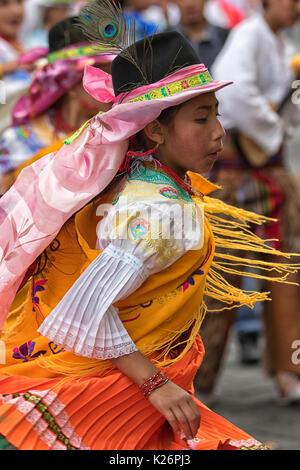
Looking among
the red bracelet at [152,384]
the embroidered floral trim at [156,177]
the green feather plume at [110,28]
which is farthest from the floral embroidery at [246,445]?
the green feather plume at [110,28]

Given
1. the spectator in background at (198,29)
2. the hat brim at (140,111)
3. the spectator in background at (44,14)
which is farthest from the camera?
the spectator in background at (44,14)

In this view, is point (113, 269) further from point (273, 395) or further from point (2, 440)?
point (273, 395)

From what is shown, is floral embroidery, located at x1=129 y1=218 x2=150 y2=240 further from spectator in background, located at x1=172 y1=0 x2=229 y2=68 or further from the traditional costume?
spectator in background, located at x1=172 y1=0 x2=229 y2=68

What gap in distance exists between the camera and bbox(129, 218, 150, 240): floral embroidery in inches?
88.8

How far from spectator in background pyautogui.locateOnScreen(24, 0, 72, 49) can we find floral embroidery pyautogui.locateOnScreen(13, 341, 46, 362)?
4837mm

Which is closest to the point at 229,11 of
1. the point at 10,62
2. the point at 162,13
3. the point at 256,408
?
the point at 162,13

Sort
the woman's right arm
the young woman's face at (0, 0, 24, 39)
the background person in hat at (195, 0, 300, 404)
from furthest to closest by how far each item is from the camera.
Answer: the young woman's face at (0, 0, 24, 39)
the background person in hat at (195, 0, 300, 404)
the woman's right arm

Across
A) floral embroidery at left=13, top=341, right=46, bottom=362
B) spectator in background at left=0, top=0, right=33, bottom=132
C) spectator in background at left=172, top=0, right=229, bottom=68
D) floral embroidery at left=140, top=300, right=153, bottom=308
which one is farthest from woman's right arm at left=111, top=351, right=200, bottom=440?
spectator in background at left=172, top=0, right=229, bottom=68

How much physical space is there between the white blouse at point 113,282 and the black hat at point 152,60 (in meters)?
0.37

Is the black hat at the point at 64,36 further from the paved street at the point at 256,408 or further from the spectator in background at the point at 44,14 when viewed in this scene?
the spectator in background at the point at 44,14

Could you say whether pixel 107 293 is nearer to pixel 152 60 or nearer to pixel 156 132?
pixel 156 132

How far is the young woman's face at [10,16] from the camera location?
5.96m
